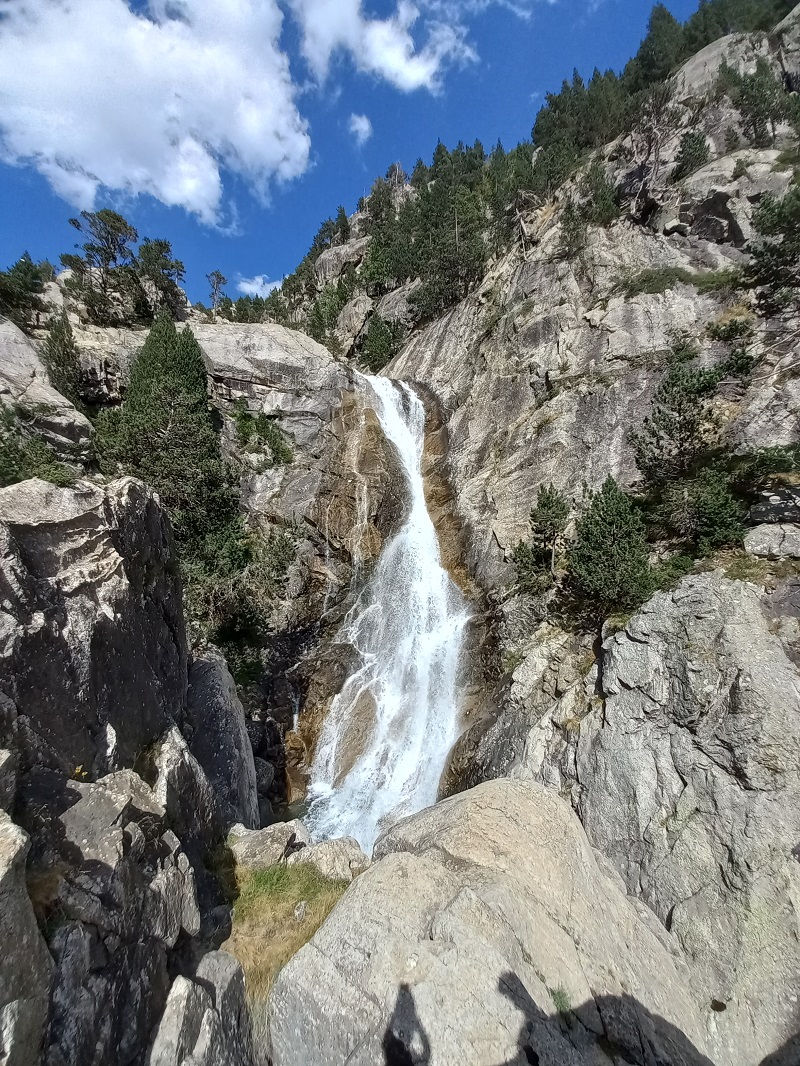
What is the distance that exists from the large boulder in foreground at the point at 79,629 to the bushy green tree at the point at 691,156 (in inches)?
1627

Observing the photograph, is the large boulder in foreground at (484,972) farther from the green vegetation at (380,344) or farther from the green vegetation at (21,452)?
the green vegetation at (380,344)

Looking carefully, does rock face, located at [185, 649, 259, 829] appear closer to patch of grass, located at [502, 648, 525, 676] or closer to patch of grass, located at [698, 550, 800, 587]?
patch of grass, located at [502, 648, 525, 676]

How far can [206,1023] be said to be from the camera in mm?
5520

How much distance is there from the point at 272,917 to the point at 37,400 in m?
26.2

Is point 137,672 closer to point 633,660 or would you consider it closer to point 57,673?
point 57,673

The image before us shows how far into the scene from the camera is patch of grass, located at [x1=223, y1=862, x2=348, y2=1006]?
6.76 m

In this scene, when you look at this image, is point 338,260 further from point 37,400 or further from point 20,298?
point 37,400

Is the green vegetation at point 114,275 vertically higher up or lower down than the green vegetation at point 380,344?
higher up

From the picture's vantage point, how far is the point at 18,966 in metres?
3.89

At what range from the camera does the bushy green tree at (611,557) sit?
45.9ft

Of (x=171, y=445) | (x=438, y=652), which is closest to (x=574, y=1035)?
(x=438, y=652)

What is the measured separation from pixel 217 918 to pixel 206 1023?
7.08 ft

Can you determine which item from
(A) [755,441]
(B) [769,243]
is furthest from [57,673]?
(B) [769,243]

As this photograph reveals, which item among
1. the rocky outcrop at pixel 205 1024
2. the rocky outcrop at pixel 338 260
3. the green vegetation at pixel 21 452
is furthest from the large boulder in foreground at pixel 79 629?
the rocky outcrop at pixel 338 260
